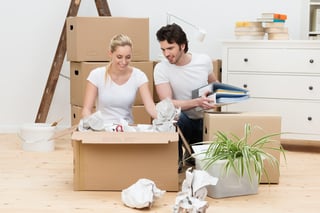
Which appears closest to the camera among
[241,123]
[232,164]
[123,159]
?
[232,164]

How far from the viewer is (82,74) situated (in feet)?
13.2

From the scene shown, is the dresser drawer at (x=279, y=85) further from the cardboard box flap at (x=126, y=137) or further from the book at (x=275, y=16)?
the cardboard box flap at (x=126, y=137)

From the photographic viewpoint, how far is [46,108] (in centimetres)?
444

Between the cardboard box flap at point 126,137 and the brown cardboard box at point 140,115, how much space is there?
124 centimetres

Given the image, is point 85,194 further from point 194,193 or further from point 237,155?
point 237,155

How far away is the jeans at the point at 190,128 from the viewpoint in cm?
343

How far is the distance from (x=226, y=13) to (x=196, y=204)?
244cm

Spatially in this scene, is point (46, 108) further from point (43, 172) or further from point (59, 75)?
point (43, 172)

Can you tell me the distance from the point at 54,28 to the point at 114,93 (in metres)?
1.65

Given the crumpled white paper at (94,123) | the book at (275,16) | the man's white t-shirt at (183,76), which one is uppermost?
the book at (275,16)

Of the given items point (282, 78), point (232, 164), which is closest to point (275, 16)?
point (282, 78)

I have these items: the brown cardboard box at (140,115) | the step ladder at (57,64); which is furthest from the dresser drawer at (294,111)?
the step ladder at (57,64)

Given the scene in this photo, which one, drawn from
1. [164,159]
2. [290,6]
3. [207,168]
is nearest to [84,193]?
[164,159]

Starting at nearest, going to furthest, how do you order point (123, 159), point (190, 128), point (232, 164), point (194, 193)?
point (194, 193) < point (232, 164) < point (123, 159) < point (190, 128)
